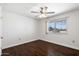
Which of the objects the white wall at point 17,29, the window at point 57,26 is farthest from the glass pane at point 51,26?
the white wall at point 17,29

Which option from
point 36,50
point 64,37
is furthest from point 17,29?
point 64,37

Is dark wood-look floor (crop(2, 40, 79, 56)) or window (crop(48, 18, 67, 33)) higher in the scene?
window (crop(48, 18, 67, 33))

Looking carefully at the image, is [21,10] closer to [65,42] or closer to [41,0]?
[41,0]

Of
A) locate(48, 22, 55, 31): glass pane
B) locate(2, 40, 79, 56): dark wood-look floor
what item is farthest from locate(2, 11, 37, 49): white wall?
locate(48, 22, 55, 31): glass pane

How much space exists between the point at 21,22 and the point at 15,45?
372 millimetres

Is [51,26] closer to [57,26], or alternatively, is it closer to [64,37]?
[57,26]

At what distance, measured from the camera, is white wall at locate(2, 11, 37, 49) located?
41.1 inches

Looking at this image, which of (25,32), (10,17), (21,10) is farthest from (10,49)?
(21,10)

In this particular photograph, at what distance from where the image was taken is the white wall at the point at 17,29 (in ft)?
3.43

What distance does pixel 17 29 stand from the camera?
1.06m

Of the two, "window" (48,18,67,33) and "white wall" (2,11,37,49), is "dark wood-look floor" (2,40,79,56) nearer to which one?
"white wall" (2,11,37,49)

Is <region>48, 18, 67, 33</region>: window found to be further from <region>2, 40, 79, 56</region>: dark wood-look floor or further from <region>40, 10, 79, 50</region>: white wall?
<region>2, 40, 79, 56</region>: dark wood-look floor

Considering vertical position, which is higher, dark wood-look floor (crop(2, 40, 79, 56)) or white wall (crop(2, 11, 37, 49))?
white wall (crop(2, 11, 37, 49))

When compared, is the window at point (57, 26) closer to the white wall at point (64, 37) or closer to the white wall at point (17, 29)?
the white wall at point (64, 37)
